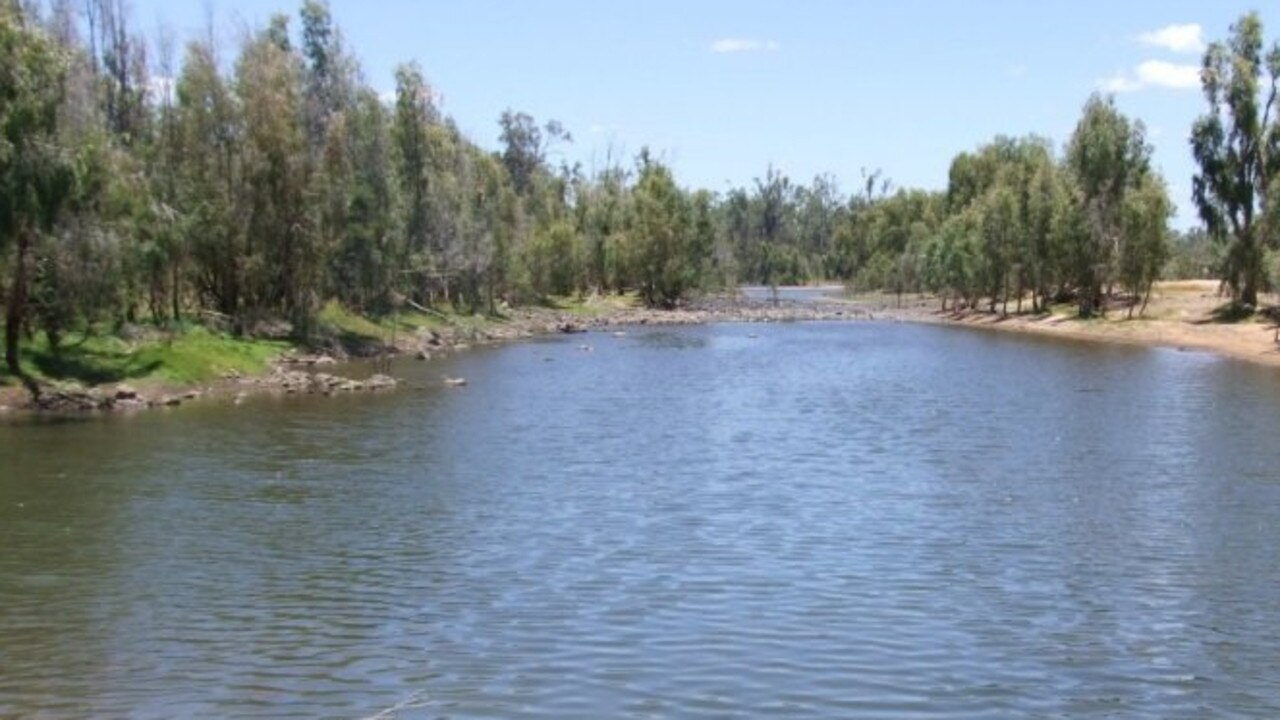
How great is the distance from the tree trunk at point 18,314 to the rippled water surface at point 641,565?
6.00 meters

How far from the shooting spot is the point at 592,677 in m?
16.5

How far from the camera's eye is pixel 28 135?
1695 inches

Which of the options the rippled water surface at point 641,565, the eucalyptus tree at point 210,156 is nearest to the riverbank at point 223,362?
the rippled water surface at point 641,565

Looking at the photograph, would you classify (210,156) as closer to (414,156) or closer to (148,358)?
(148,358)

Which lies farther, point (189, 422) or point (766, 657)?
point (189, 422)

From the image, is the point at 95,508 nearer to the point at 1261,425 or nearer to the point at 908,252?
the point at 1261,425

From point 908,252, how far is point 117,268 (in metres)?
137

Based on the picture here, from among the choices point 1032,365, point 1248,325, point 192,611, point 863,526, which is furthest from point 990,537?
point 1248,325

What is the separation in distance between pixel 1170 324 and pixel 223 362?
2879 inches

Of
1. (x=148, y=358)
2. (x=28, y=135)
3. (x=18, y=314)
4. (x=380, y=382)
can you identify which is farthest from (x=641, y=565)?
(x=148, y=358)

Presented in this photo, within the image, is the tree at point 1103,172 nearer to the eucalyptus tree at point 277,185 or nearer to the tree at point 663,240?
the tree at point 663,240

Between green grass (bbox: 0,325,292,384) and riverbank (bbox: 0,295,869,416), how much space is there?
63mm

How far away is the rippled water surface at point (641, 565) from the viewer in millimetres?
16234

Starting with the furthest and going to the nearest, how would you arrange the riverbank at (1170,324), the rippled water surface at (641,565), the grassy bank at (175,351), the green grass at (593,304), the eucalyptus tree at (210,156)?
the green grass at (593,304), the riverbank at (1170,324), the eucalyptus tree at (210,156), the grassy bank at (175,351), the rippled water surface at (641,565)
